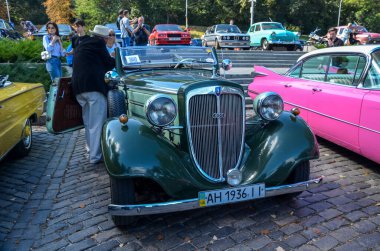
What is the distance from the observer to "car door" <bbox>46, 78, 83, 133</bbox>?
16.5ft

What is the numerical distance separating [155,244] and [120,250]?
12.3 inches

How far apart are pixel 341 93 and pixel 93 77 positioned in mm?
3587

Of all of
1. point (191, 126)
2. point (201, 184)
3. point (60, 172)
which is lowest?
point (60, 172)

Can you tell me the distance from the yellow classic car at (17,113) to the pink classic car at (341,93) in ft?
14.5

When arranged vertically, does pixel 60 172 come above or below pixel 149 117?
below

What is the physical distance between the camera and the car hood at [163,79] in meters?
3.72

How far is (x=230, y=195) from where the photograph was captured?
3.14 metres

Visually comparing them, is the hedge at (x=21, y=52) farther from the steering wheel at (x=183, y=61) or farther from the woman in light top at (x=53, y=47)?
the steering wheel at (x=183, y=61)

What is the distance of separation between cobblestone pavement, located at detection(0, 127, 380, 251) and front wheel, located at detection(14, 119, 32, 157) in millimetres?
709

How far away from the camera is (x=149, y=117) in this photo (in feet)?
10.8

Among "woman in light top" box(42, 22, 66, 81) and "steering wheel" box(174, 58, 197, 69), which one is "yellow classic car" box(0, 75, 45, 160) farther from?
"steering wheel" box(174, 58, 197, 69)

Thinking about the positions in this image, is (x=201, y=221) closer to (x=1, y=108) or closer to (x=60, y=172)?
(x=60, y=172)

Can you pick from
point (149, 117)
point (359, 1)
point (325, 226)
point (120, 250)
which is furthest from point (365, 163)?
point (359, 1)

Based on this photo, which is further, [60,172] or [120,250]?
[60,172]
